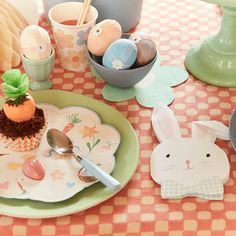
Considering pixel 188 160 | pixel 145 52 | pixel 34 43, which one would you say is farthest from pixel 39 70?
pixel 188 160

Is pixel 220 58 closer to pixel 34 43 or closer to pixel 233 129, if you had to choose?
pixel 233 129

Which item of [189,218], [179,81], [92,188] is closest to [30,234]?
[92,188]

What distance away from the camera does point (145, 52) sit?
0.91m

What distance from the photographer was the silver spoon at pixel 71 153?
2.54 ft

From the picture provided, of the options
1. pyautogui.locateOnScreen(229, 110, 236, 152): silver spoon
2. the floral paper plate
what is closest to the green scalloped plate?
the floral paper plate

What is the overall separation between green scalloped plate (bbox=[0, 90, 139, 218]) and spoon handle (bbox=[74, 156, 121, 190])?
0.01m

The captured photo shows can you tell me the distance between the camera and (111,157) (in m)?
0.83

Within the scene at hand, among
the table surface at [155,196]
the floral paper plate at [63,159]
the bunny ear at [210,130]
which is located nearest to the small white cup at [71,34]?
the table surface at [155,196]

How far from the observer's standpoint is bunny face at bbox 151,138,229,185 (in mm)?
808

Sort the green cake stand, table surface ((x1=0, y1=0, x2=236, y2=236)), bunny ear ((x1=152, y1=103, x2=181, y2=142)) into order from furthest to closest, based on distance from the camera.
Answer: the green cake stand < bunny ear ((x1=152, y1=103, x2=181, y2=142)) < table surface ((x1=0, y1=0, x2=236, y2=236))

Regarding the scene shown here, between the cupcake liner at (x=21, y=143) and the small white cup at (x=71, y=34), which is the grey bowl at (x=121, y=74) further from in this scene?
the cupcake liner at (x=21, y=143)

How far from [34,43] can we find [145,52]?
178mm

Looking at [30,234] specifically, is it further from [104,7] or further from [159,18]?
[159,18]

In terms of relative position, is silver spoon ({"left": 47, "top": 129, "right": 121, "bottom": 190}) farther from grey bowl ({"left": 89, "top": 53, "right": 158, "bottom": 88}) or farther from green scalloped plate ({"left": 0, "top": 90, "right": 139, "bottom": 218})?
grey bowl ({"left": 89, "top": 53, "right": 158, "bottom": 88})
